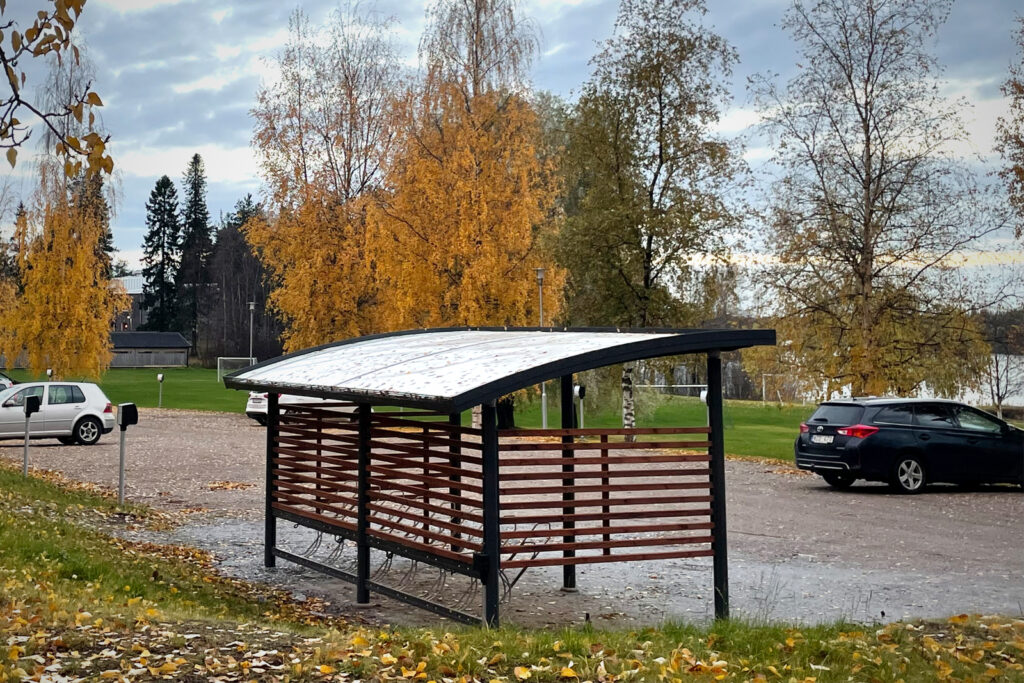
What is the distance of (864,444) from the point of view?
1830 cm

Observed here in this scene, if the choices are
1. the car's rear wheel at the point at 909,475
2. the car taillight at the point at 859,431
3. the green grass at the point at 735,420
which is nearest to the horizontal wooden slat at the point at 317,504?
the car taillight at the point at 859,431

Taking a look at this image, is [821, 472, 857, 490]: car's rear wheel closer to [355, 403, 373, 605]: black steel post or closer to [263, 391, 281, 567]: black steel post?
[263, 391, 281, 567]: black steel post

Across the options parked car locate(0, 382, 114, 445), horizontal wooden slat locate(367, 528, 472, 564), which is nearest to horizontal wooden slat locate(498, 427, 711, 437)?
horizontal wooden slat locate(367, 528, 472, 564)

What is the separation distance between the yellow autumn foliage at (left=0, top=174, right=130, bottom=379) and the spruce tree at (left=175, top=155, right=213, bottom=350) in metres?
68.7

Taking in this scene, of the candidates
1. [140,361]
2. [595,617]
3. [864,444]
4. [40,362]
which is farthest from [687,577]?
[140,361]

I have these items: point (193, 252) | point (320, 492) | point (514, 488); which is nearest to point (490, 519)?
Answer: point (514, 488)

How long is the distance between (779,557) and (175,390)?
57.4m

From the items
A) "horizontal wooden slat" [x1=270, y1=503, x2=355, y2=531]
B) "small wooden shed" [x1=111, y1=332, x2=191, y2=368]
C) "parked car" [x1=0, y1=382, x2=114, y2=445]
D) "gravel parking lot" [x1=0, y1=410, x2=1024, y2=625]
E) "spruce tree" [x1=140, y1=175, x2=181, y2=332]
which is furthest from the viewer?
"spruce tree" [x1=140, y1=175, x2=181, y2=332]

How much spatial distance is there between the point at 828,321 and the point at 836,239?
191 cm

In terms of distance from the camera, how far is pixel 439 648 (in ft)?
22.2

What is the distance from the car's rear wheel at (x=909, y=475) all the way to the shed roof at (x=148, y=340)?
90.2m

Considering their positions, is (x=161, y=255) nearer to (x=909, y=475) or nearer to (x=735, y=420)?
(x=735, y=420)

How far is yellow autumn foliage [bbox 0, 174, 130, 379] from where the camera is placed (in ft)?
135

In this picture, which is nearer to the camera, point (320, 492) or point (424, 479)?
point (424, 479)
